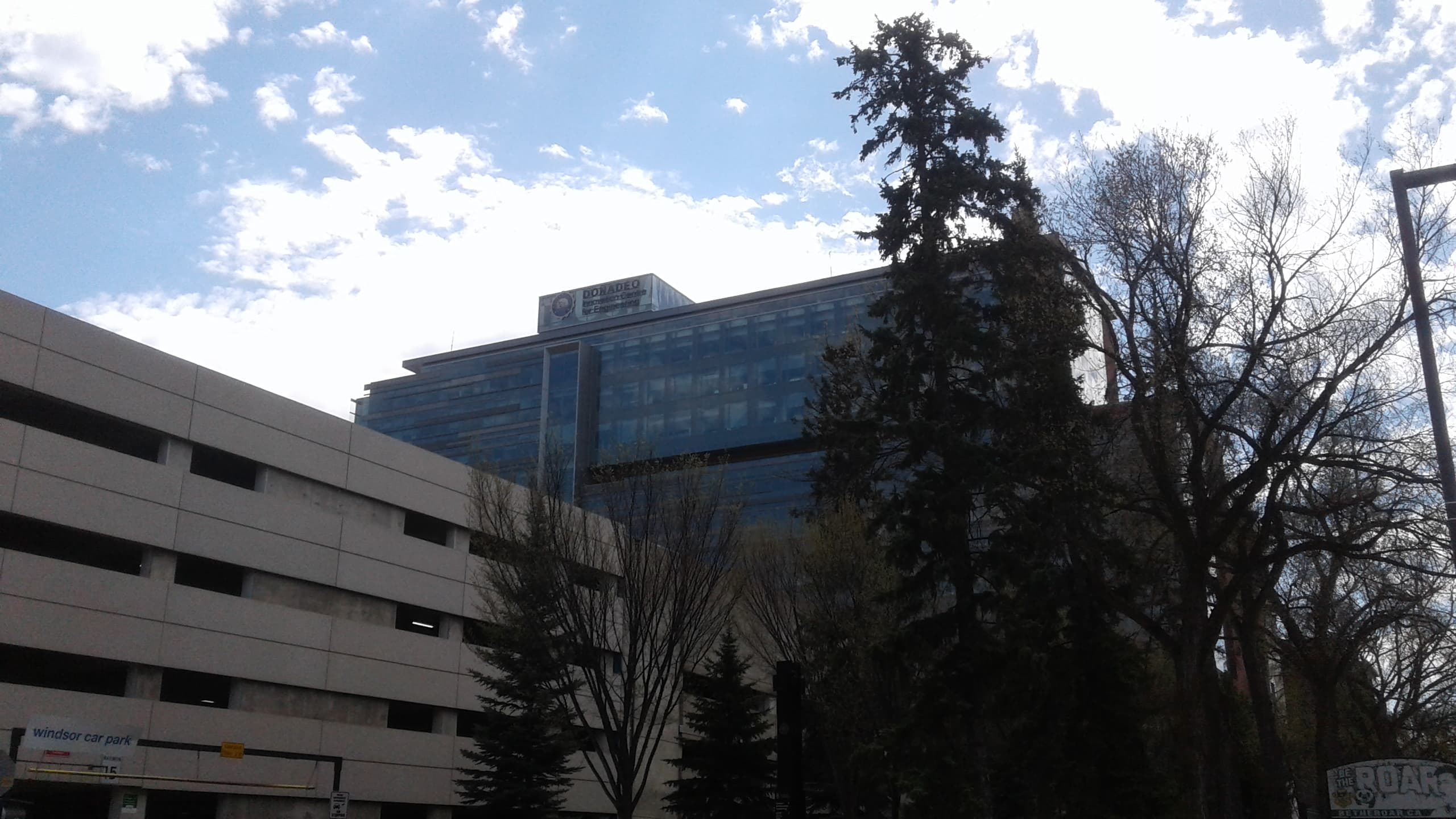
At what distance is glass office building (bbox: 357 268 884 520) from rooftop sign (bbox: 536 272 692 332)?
0.12m

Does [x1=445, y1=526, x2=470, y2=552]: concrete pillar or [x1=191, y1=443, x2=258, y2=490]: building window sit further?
[x1=445, y1=526, x2=470, y2=552]: concrete pillar

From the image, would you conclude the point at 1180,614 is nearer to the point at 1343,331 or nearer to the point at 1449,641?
the point at 1343,331

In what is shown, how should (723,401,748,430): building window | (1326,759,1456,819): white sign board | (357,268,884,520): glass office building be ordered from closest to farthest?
(1326,759,1456,819): white sign board → (357,268,884,520): glass office building → (723,401,748,430): building window

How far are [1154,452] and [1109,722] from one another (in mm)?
5851

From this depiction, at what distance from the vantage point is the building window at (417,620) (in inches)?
1489

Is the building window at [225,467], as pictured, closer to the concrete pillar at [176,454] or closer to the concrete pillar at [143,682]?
the concrete pillar at [176,454]

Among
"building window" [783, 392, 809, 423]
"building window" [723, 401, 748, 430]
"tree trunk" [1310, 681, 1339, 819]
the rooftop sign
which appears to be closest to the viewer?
"tree trunk" [1310, 681, 1339, 819]

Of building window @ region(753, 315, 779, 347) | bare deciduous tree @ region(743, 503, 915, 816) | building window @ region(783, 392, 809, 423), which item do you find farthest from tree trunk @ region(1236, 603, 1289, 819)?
building window @ region(753, 315, 779, 347)

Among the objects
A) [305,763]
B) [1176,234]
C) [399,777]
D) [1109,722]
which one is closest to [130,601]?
[305,763]

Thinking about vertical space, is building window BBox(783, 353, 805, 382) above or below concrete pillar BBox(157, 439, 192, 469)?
above

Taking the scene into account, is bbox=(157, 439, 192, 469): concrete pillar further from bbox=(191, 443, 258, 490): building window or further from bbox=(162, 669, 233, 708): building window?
bbox=(162, 669, 233, 708): building window

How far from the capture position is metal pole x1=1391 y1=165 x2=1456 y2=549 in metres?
12.1

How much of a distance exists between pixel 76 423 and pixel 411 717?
46.7 ft

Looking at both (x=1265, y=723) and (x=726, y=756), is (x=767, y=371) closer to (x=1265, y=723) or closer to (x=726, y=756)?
(x=726, y=756)
